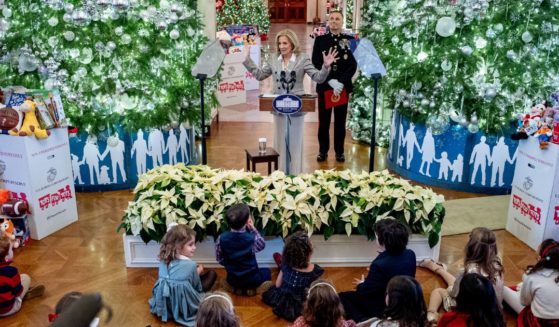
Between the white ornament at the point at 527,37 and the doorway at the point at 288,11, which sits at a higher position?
the doorway at the point at 288,11

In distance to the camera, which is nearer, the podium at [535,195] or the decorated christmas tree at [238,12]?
the podium at [535,195]

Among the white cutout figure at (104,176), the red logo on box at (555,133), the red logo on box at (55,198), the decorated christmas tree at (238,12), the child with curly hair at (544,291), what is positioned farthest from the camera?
the decorated christmas tree at (238,12)

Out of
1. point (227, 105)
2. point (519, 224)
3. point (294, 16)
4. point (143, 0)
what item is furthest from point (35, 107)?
point (294, 16)

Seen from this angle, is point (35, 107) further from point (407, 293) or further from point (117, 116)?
point (407, 293)

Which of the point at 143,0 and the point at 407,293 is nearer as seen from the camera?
the point at 407,293

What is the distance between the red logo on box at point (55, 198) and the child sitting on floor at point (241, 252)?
6.10 feet

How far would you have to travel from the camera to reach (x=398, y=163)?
6.43 m

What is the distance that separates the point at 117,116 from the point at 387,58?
3.06m

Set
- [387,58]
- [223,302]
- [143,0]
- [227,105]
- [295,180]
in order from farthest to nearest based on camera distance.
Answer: [227,105] < [387,58] < [143,0] < [295,180] < [223,302]

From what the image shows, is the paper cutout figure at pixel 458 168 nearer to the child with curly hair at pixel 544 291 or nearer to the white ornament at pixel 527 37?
the white ornament at pixel 527 37

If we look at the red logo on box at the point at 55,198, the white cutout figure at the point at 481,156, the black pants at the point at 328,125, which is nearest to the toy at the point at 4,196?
the red logo on box at the point at 55,198

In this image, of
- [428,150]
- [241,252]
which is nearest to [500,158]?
[428,150]

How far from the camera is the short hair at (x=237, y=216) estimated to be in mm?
3711

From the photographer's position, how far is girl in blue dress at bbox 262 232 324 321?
3.48 meters
